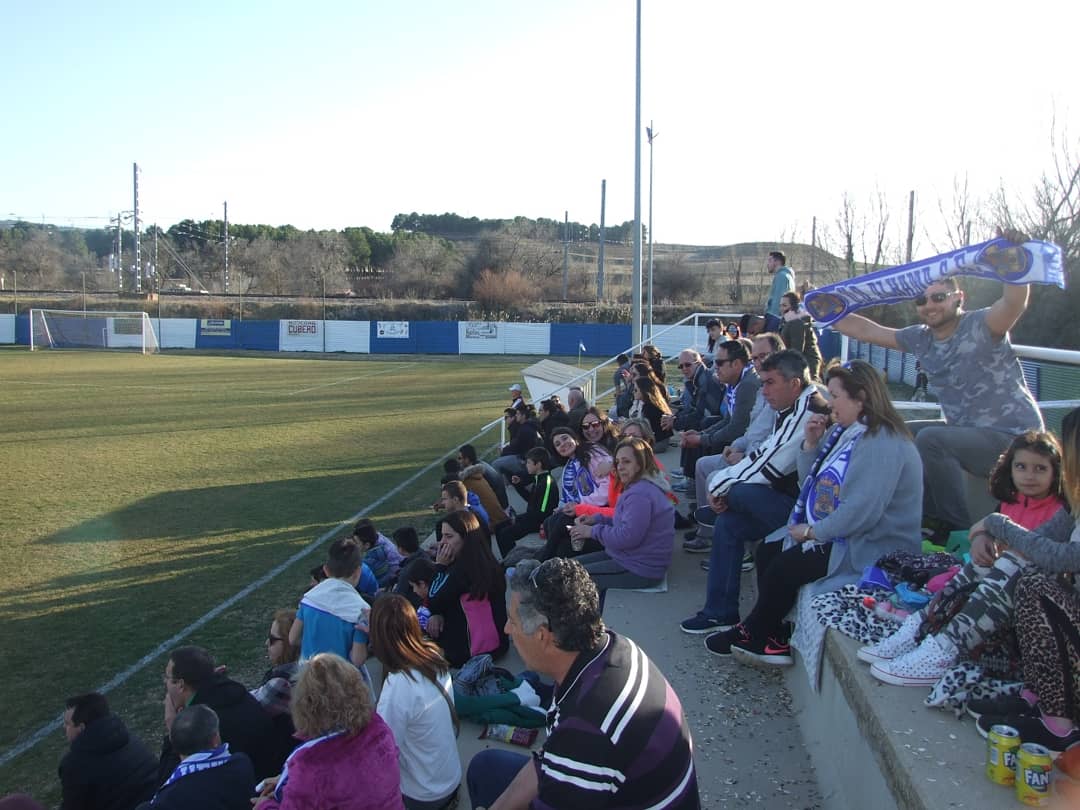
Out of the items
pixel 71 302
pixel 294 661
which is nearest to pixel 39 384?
pixel 294 661

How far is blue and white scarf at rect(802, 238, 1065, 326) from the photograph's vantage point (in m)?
4.24

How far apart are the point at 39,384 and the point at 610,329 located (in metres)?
29.1

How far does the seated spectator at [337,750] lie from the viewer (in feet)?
10.2

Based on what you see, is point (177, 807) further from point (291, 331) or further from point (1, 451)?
point (291, 331)

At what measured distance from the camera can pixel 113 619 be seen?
7.24m

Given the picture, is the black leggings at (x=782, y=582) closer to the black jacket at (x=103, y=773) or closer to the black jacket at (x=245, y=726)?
the black jacket at (x=245, y=726)

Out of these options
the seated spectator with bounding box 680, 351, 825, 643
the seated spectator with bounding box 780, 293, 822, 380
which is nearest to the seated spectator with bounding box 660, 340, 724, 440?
the seated spectator with bounding box 780, 293, 822, 380

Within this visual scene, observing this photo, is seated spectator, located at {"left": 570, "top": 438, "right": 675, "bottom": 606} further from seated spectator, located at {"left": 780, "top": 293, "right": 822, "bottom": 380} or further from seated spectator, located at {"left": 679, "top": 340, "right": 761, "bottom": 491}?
seated spectator, located at {"left": 780, "top": 293, "right": 822, "bottom": 380}

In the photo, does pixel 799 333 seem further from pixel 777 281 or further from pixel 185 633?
pixel 185 633

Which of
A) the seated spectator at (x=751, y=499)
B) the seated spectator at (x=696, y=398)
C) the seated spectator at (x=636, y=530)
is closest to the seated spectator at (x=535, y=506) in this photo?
the seated spectator at (x=696, y=398)

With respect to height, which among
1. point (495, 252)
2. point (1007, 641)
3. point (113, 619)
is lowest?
point (113, 619)

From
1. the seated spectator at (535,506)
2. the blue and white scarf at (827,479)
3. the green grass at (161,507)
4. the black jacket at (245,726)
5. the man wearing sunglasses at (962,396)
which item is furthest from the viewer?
the seated spectator at (535,506)

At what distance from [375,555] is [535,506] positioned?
1.80 m

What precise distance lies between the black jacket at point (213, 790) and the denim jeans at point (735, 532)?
107 inches
